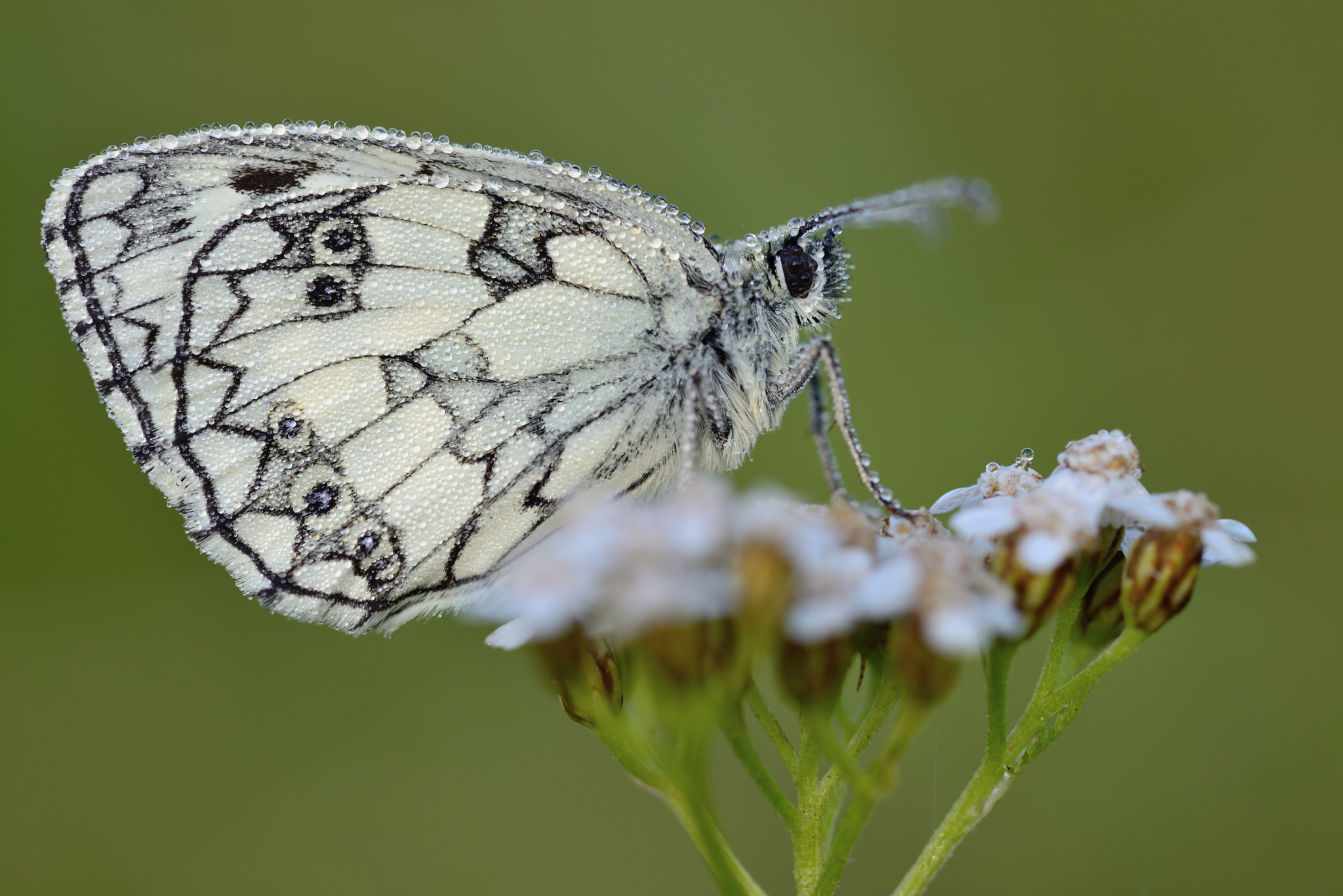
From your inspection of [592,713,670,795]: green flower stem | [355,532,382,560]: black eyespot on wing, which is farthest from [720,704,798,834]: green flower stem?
[355,532,382,560]: black eyespot on wing

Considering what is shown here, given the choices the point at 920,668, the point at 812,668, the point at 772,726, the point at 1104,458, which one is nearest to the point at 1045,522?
the point at 1104,458

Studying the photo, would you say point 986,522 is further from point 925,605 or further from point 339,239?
point 339,239

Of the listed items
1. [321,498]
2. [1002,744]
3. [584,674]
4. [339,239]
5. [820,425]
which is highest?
[339,239]

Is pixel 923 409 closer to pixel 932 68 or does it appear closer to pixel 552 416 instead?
pixel 932 68

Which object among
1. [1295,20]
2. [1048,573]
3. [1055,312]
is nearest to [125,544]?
[1048,573]

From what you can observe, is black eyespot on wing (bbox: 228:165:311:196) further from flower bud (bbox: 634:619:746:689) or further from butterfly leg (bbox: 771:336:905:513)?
flower bud (bbox: 634:619:746:689)

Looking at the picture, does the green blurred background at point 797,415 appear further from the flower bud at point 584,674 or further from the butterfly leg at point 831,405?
the flower bud at point 584,674
